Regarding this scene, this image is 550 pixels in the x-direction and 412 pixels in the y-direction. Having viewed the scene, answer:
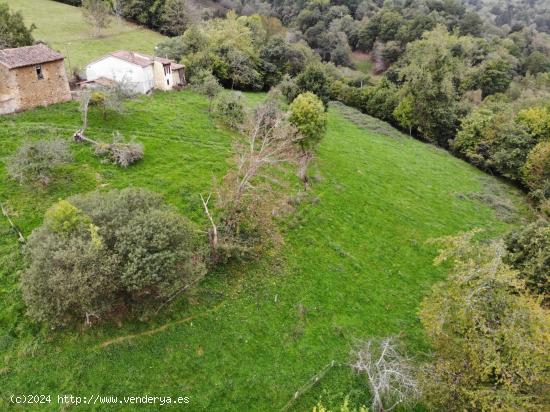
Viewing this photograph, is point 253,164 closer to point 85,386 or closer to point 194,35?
point 85,386

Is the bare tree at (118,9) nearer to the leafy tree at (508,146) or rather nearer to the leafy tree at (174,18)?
the leafy tree at (174,18)

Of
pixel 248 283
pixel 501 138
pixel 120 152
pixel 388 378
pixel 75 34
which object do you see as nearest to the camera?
pixel 388 378

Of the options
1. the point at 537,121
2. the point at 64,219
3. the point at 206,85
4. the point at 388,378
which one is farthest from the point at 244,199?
the point at 537,121

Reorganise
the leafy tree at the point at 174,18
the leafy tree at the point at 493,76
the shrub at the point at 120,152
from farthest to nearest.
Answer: the leafy tree at the point at 493,76 < the leafy tree at the point at 174,18 < the shrub at the point at 120,152

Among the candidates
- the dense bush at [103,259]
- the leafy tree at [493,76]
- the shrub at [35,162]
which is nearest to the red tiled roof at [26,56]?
the shrub at [35,162]

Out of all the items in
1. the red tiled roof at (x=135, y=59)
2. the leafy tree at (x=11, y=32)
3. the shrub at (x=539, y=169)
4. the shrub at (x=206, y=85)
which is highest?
the leafy tree at (x=11, y=32)

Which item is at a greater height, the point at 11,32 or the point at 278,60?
the point at 11,32

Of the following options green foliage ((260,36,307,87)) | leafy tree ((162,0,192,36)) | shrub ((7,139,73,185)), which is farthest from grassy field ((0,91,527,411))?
leafy tree ((162,0,192,36))

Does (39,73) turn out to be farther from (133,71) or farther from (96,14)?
(96,14)
